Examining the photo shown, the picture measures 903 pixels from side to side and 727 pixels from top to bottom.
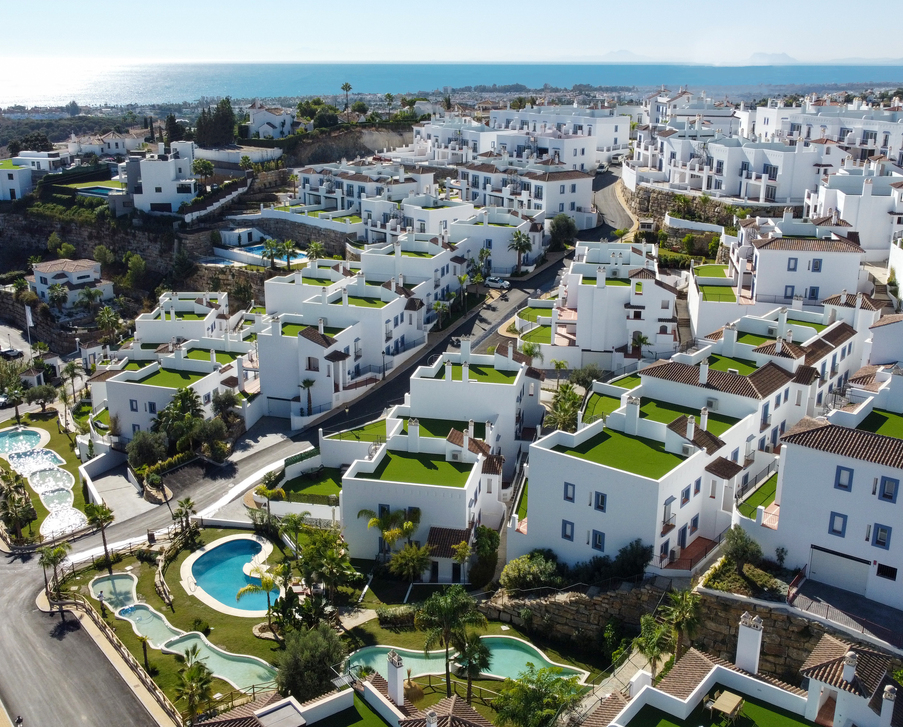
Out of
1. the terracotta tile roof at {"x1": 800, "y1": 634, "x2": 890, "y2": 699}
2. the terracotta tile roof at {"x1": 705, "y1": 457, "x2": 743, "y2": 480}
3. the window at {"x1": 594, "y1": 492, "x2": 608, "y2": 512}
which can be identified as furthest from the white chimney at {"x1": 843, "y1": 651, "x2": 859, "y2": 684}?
the terracotta tile roof at {"x1": 705, "y1": 457, "x2": 743, "y2": 480}

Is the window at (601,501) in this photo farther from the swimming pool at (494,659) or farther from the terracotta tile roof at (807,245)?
the terracotta tile roof at (807,245)

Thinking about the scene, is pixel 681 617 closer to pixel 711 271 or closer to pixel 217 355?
pixel 711 271

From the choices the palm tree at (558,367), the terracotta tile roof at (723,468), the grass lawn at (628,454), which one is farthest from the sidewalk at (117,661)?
the palm tree at (558,367)

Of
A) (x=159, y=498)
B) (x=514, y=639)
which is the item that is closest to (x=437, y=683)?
(x=514, y=639)

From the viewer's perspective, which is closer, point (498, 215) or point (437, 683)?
point (437, 683)

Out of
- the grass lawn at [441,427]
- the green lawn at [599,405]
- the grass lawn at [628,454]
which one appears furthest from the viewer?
the grass lawn at [441,427]

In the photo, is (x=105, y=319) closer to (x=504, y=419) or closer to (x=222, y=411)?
(x=222, y=411)

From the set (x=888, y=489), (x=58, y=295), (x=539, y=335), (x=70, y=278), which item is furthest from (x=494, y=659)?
(x=70, y=278)
